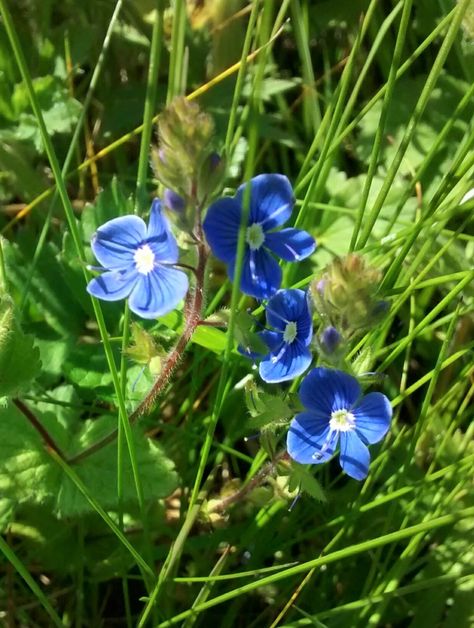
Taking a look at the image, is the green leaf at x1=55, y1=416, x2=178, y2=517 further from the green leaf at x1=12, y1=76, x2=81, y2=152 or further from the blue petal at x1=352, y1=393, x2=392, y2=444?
the green leaf at x1=12, y1=76, x2=81, y2=152

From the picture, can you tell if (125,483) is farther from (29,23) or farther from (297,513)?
(29,23)

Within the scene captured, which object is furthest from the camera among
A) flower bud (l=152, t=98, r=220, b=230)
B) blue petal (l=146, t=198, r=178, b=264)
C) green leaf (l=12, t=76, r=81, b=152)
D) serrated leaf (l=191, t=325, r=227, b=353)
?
green leaf (l=12, t=76, r=81, b=152)

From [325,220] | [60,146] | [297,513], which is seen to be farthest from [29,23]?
[297,513]

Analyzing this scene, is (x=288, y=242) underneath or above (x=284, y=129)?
above

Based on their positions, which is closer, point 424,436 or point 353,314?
point 353,314

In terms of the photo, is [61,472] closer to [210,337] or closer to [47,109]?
[210,337]

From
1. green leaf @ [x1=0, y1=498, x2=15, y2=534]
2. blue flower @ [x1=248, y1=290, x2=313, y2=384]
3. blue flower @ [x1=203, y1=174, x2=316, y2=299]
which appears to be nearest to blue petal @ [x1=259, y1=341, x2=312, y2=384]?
blue flower @ [x1=248, y1=290, x2=313, y2=384]
